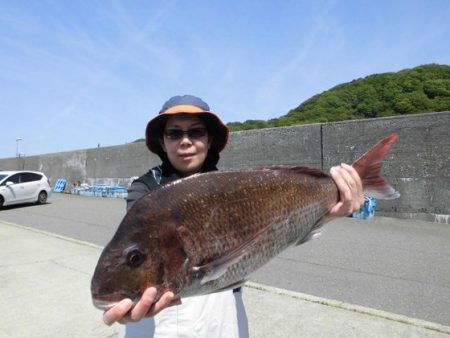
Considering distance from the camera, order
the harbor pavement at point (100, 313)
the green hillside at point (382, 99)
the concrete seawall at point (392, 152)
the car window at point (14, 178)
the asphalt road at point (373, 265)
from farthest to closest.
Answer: the green hillside at point (382, 99) < the car window at point (14, 178) < the concrete seawall at point (392, 152) < the asphalt road at point (373, 265) < the harbor pavement at point (100, 313)

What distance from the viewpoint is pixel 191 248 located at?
156cm

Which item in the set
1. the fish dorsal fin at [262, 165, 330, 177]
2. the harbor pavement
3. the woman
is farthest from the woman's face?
the harbor pavement

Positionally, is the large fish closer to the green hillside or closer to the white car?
the white car

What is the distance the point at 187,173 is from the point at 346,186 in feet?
2.79

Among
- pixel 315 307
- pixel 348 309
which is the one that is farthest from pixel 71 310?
pixel 348 309

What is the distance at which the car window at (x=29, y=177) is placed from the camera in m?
19.8

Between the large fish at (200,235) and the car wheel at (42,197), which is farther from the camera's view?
the car wheel at (42,197)

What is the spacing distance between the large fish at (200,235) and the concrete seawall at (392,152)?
10.8 m

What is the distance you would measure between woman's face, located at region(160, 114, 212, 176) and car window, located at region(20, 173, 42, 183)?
19.7 metres

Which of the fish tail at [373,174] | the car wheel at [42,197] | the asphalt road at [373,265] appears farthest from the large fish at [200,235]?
the car wheel at [42,197]

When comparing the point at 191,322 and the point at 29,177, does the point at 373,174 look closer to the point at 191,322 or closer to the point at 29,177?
the point at 191,322

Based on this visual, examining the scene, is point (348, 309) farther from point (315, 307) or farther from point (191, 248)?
point (191, 248)

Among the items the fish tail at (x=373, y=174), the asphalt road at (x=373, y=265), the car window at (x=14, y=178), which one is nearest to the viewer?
the fish tail at (x=373, y=174)

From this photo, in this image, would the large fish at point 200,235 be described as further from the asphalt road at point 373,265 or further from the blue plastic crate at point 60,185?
the blue plastic crate at point 60,185
